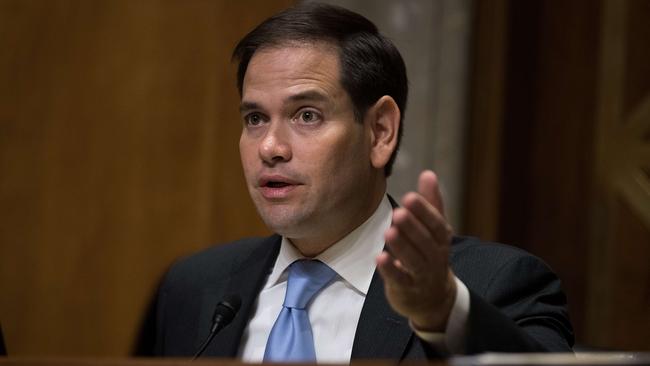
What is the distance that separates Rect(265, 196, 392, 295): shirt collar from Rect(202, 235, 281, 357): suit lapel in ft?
0.12

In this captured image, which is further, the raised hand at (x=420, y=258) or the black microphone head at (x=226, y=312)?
the black microphone head at (x=226, y=312)

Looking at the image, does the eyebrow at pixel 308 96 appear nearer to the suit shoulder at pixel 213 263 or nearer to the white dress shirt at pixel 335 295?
the white dress shirt at pixel 335 295

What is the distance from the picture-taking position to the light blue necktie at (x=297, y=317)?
2.48 metres

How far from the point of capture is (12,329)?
153 inches

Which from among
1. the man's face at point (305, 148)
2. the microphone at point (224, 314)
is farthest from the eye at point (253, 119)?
the microphone at point (224, 314)

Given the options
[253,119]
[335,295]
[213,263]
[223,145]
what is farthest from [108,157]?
A: [335,295]

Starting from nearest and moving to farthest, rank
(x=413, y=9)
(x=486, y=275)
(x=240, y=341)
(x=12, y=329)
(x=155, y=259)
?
(x=486, y=275) → (x=240, y=341) → (x=12, y=329) → (x=155, y=259) → (x=413, y=9)

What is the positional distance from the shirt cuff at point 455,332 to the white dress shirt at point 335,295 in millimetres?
519

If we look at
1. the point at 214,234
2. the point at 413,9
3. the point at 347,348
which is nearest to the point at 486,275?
the point at 347,348

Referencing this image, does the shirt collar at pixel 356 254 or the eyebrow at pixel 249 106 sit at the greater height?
the eyebrow at pixel 249 106

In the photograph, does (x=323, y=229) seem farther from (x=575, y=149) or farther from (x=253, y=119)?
(x=575, y=149)

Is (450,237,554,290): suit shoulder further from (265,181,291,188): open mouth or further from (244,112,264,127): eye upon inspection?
(244,112,264,127): eye

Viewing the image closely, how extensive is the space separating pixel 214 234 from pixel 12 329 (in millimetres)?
908

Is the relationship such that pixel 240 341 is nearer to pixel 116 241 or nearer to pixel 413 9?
pixel 116 241
